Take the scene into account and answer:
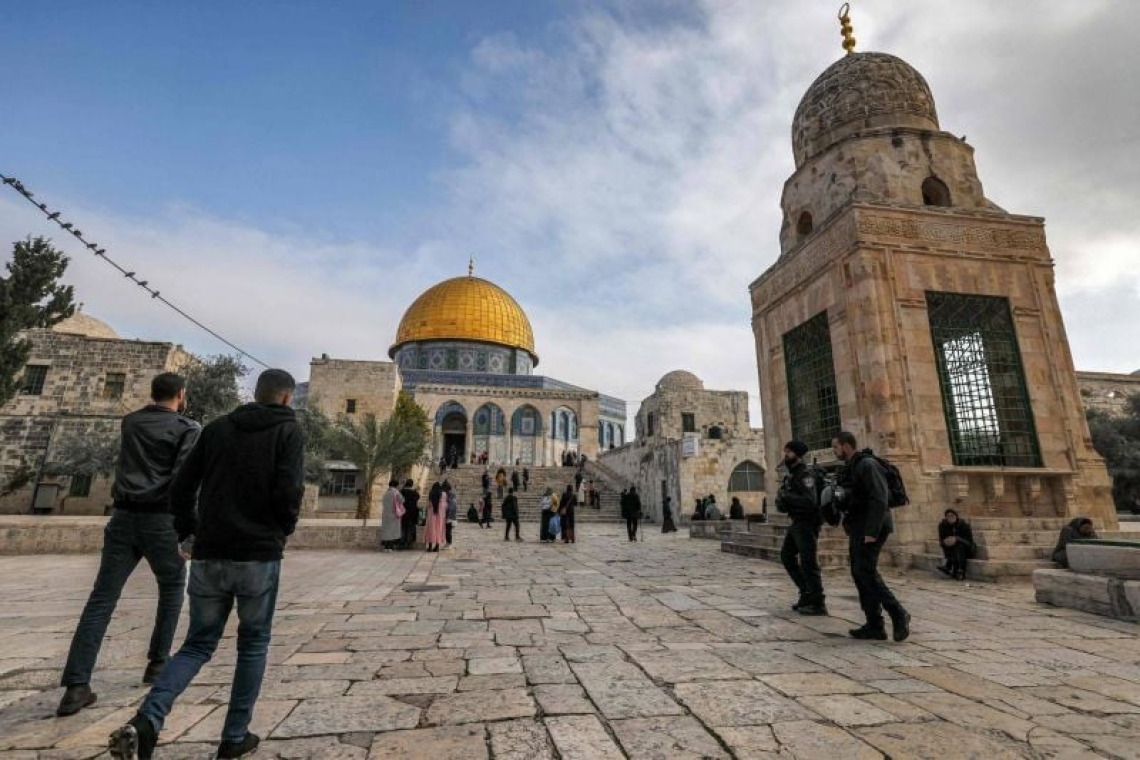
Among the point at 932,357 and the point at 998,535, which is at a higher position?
the point at 932,357

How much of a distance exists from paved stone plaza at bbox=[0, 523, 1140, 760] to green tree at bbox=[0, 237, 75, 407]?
1238 cm

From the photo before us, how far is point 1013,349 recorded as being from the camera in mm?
8688

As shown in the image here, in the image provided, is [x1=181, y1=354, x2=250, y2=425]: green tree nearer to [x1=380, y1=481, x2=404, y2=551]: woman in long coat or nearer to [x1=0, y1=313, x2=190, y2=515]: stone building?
[x1=0, y1=313, x2=190, y2=515]: stone building

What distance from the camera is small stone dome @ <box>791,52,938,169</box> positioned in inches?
410

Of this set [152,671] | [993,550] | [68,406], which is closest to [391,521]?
[152,671]

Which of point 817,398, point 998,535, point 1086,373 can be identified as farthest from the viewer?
point 1086,373

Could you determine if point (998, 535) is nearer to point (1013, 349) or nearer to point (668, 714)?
point (1013, 349)

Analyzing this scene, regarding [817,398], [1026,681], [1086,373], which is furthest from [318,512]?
[1086,373]

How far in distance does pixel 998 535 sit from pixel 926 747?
6.48 metres

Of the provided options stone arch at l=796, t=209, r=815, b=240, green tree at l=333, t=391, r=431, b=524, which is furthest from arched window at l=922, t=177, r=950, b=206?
green tree at l=333, t=391, r=431, b=524

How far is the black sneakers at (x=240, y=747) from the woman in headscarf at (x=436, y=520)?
8.32 metres

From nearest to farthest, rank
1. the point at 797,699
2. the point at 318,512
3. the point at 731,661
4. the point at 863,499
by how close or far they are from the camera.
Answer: the point at 797,699 → the point at 731,661 → the point at 863,499 → the point at 318,512

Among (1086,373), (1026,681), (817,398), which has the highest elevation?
(1086,373)

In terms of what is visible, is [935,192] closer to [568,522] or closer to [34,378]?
[568,522]
